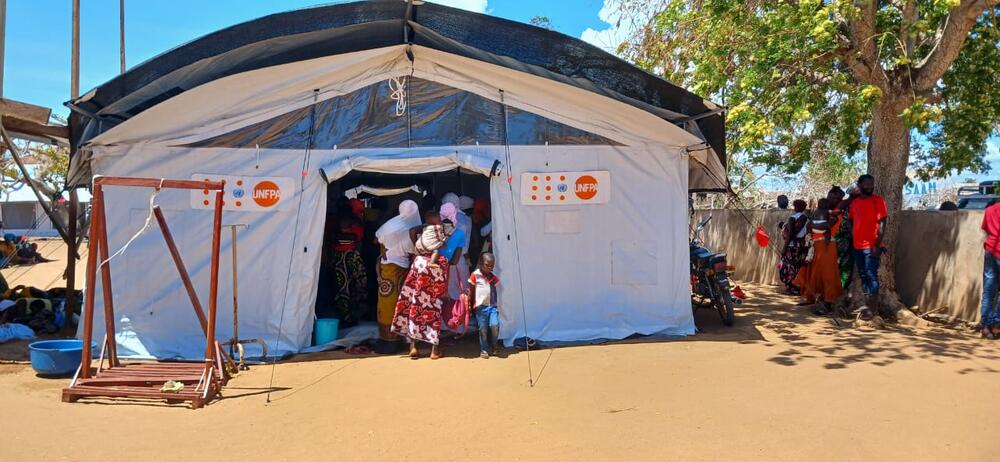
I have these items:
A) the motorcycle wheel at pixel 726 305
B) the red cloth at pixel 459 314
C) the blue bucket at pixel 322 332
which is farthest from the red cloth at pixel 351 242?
the motorcycle wheel at pixel 726 305

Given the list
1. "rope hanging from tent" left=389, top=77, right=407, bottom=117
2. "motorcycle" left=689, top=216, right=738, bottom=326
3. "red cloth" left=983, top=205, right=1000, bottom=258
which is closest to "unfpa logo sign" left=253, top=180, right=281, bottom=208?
"rope hanging from tent" left=389, top=77, right=407, bottom=117

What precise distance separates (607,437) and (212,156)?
17.4 ft

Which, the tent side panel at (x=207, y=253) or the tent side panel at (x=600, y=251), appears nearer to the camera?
the tent side panel at (x=207, y=253)

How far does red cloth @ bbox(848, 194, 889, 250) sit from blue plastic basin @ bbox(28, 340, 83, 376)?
343 inches

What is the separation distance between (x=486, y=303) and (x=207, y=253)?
10.1 feet

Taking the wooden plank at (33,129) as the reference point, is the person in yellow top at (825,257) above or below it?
below

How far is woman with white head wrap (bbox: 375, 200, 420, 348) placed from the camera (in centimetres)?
755

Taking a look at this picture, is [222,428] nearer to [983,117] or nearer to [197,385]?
[197,385]

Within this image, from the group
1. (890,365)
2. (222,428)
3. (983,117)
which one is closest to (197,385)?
(222,428)

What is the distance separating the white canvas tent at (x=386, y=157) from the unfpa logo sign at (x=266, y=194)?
0.6 inches

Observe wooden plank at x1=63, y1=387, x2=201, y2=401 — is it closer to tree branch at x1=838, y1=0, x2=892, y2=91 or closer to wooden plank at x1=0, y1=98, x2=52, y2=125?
wooden plank at x1=0, y1=98, x2=52, y2=125

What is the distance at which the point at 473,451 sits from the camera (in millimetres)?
4469

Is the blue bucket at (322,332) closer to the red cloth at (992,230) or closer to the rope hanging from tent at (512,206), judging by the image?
the rope hanging from tent at (512,206)

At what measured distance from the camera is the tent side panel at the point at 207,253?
7.55 metres
